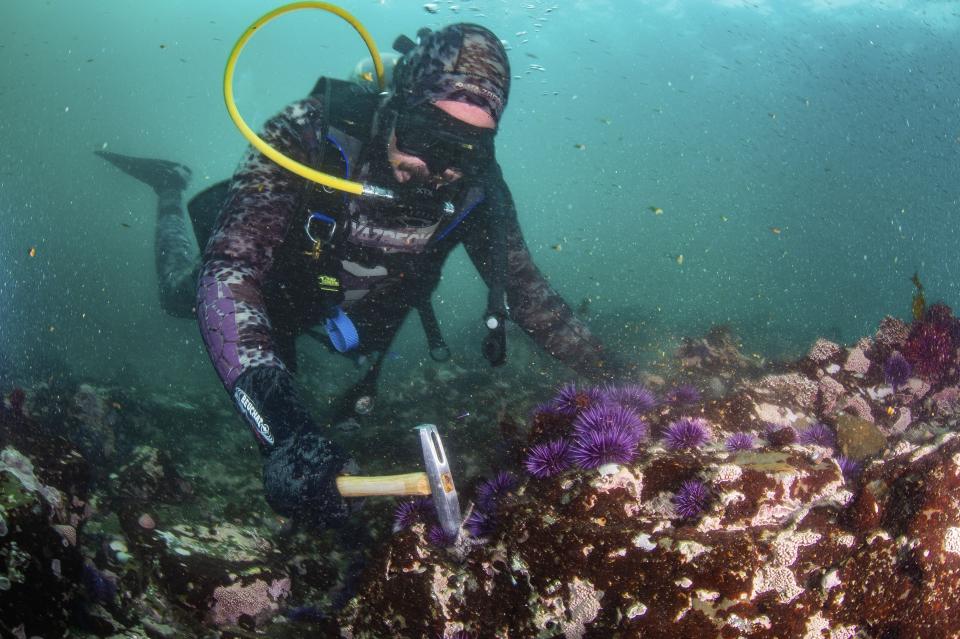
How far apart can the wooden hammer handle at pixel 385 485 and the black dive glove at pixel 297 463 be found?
2.9 inches

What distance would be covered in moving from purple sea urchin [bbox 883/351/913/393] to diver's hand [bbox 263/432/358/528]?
4842mm

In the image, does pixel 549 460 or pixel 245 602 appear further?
pixel 245 602

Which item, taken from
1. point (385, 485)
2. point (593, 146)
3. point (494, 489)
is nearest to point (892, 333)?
point (494, 489)

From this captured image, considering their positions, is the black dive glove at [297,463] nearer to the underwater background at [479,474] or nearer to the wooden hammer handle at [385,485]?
the wooden hammer handle at [385,485]

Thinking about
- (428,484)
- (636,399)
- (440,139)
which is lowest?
(636,399)

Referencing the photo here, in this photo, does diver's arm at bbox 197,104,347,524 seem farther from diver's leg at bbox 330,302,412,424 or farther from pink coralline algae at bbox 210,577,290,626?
diver's leg at bbox 330,302,412,424

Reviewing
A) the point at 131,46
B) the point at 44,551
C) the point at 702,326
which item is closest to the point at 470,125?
the point at 44,551

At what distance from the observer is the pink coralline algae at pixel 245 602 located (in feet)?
7.47

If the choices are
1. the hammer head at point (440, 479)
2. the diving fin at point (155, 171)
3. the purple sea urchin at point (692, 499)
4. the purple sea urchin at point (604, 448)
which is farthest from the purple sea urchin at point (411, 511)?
the diving fin at point (155, 171)

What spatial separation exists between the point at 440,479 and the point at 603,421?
30.5 inches

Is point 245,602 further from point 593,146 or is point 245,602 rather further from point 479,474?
point 593,146

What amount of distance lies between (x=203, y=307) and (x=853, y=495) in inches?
136

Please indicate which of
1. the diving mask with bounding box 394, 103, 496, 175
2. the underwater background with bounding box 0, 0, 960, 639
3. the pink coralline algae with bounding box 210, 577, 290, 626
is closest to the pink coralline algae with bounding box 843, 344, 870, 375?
the underwater background with bounding box 0, 0, 960, 639

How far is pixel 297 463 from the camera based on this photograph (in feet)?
7.04
